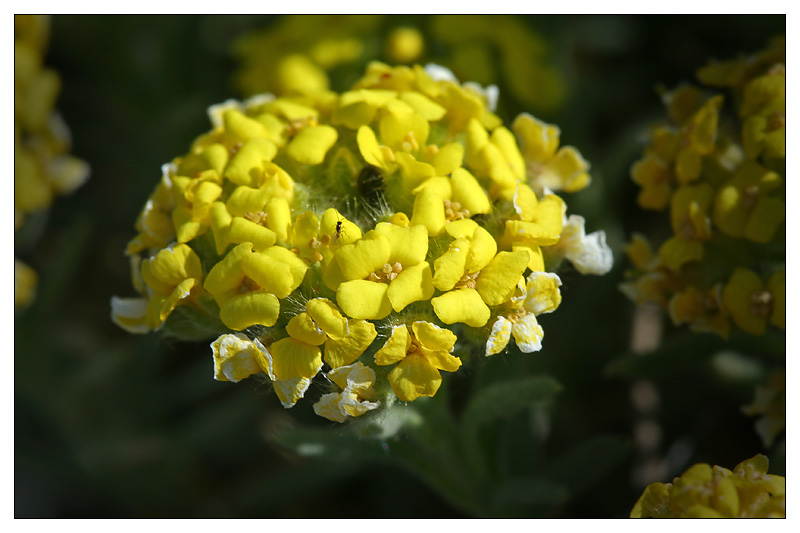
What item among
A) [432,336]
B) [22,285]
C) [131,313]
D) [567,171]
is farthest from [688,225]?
[22,285]

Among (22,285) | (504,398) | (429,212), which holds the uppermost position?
(429,212)

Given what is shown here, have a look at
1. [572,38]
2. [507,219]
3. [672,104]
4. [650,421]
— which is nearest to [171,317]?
[507,219]

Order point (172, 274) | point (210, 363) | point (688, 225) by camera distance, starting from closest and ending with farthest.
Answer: point (172, 274)
point (688, 225)
point (210, 363)

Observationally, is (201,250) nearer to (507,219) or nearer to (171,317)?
(171,317)

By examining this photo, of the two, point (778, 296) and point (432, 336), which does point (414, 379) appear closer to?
point (432, 336)

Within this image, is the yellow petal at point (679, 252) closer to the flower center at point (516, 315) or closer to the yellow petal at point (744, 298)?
the yellow petal at point (744, 298)

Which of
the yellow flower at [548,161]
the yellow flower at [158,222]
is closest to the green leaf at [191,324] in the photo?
the yellow flower at [158,222]

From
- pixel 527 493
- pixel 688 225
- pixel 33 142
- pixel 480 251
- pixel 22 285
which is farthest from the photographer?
pixel 33 142

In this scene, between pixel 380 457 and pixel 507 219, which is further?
pixel 380 457
